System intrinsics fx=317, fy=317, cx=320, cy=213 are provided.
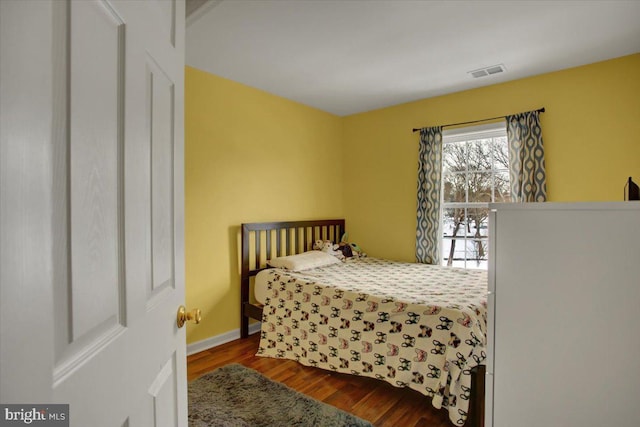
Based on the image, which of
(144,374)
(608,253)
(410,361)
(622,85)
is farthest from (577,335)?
(622,85)

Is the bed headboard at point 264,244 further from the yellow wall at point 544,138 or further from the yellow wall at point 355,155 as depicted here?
the yellow wall at point 544,138

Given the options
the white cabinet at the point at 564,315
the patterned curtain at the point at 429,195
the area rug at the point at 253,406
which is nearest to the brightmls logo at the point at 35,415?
the white cabinet at the point at 564,315

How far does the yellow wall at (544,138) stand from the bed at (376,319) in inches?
30.6

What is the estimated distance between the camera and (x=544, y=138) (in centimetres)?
303

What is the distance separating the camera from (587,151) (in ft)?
9.30

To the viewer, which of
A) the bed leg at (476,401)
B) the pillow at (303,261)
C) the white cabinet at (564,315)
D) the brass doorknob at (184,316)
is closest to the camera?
the brass doorknob at (184,316)

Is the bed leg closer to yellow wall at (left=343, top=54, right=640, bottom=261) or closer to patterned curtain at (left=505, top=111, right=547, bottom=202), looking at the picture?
patterned curtain at (left=505, top=111, right=547, bottom=202)

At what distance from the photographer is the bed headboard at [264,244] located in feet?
10.7

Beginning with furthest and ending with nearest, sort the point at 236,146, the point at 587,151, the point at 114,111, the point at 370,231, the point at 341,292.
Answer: the point at 370,231, the point at 236,146, the point at 587,151, the point at 341,292, the point at 114,111

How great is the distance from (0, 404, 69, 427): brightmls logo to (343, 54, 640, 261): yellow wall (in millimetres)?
3621

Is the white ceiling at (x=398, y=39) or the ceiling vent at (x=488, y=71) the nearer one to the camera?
the white ceiling at (x=398, y=39)

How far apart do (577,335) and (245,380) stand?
209 cm

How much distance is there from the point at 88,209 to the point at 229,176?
277 cm

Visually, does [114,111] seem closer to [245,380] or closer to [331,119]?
[245,380]
